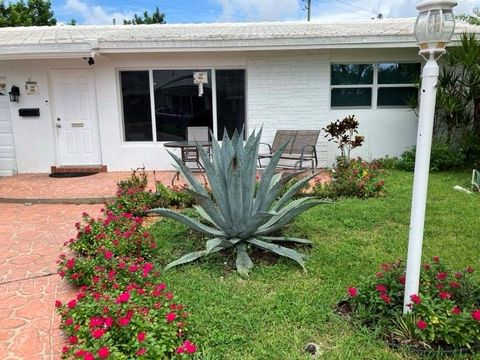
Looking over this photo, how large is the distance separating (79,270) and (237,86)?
20.7 ft

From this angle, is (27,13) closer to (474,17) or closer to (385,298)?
(474,17)

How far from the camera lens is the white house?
889cm

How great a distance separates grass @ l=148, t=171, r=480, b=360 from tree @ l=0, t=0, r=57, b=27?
1789cm

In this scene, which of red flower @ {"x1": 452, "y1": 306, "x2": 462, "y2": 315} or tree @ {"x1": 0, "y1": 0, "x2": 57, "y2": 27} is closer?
red flower @ {"x1": 452, "y1": 306, "x2": 462, "y2": 315}

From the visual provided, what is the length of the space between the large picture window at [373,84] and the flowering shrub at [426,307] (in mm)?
6546

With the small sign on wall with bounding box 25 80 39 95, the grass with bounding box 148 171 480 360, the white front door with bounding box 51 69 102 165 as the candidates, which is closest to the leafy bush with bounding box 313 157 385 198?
the grass with bounding box 148 171 480 360

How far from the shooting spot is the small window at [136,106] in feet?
29.8

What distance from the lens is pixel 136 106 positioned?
30.2 feet

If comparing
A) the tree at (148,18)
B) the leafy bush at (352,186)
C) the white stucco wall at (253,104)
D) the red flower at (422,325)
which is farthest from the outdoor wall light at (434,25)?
the tree at (148,18)

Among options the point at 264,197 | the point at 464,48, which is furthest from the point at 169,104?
the point at 464,48

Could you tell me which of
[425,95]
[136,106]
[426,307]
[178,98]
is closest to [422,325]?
[426,307]

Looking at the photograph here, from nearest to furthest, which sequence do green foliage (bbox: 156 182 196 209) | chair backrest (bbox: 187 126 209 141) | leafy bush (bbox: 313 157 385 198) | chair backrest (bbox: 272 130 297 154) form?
green foliage (bbox: 156 182 196 209) < leafy bush (bbox: 313 157 385 198) < chair backrest (bbox: 272 130 297 154) < chair backrest (bbox: 187 126 209 141)

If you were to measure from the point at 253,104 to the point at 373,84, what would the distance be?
9.11ft

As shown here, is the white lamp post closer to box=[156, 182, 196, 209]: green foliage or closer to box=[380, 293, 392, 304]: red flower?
box=[380, 293, 392, 304]: red flower
